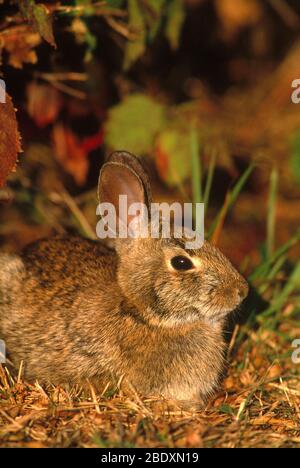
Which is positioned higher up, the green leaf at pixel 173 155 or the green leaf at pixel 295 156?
the green leaf at pixel 295 156

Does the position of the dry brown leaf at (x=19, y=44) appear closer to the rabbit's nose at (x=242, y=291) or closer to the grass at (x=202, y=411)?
the grass at (x=202, y=411)

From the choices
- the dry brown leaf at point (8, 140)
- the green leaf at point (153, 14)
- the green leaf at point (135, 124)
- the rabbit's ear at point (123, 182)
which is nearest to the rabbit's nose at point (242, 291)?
the rabbit's ear at point (123, 182)

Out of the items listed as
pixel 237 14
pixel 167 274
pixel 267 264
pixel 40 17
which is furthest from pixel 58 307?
pixel 237 14

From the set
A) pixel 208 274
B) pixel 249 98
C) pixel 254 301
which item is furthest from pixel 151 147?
pixel 249 98
